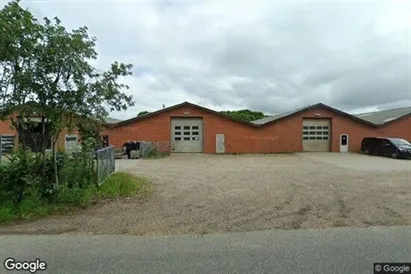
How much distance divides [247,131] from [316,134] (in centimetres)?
681

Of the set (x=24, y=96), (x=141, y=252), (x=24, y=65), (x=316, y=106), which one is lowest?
(x=141, y=252)

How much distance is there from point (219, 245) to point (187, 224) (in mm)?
1276

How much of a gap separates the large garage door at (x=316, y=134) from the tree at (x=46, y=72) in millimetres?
25004

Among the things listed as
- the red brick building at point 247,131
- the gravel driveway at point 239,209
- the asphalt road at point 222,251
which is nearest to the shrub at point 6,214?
the gravel driveway at point 239,209

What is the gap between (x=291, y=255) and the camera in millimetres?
4281

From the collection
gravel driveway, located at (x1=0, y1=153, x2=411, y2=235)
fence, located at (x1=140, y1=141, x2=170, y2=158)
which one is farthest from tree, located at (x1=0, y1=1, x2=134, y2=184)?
fence, located at (x1=140, y1=141, x2=170, y2=158)

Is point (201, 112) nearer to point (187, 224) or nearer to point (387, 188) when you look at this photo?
point (387, 188)

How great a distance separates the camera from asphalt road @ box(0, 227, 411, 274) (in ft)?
12.8

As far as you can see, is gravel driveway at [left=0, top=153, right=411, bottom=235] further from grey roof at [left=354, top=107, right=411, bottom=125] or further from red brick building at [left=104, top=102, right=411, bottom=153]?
grey roof at [left=354, top=107, right=411, bottom=125]

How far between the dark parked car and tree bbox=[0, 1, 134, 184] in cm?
2307

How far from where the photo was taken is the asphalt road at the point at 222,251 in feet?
12.8

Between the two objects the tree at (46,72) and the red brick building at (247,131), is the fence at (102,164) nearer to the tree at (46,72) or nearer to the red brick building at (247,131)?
the tree at (46,72)

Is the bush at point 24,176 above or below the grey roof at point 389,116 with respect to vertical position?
below

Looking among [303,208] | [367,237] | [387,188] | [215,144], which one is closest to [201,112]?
[215,144]
